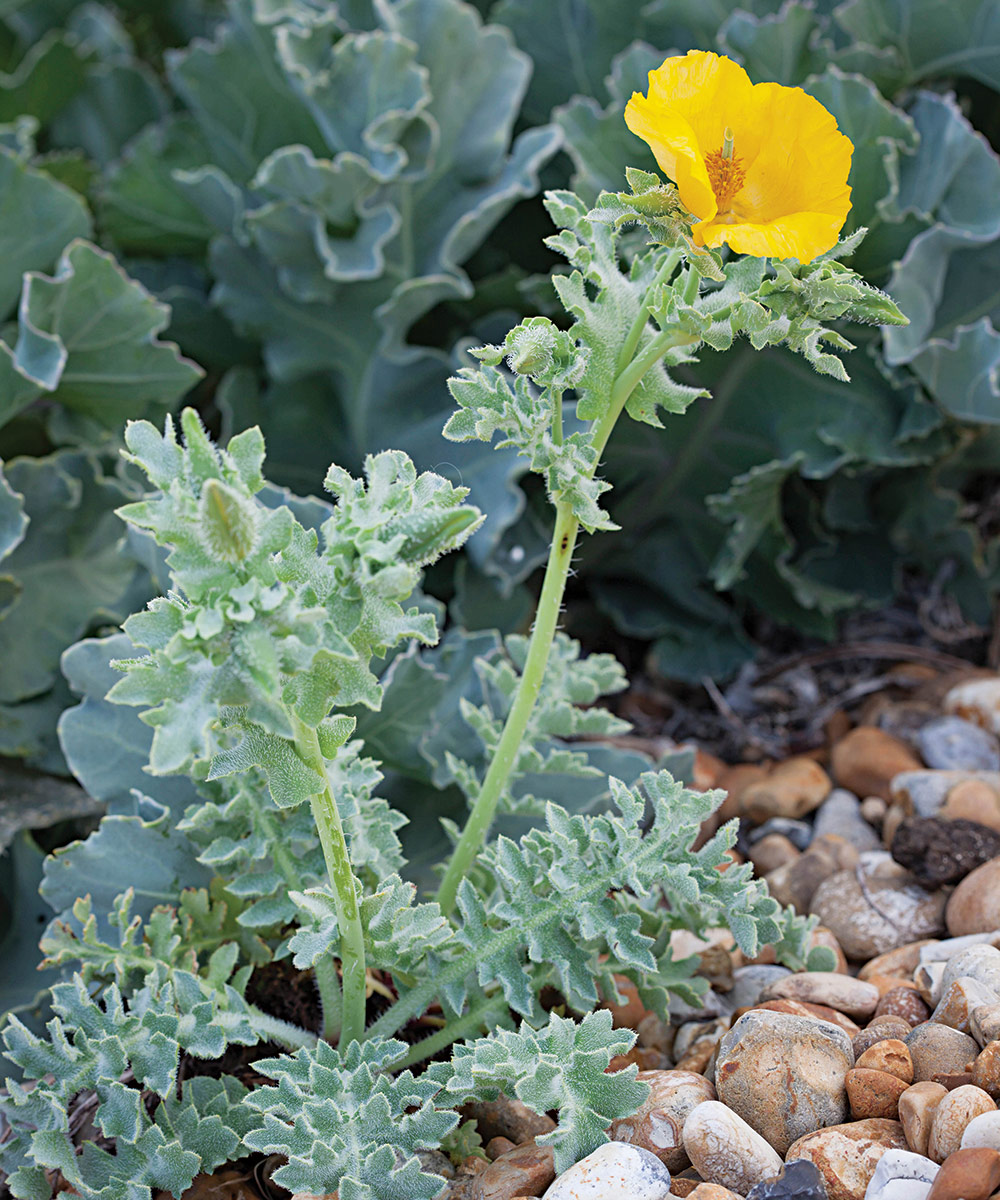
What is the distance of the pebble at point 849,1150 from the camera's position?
1075 millimetres

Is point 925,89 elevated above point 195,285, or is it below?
above

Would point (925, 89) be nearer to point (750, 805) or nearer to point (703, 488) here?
point (703, 488)

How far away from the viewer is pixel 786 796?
202 centimetres

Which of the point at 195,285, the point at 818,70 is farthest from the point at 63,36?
the point at 818,70

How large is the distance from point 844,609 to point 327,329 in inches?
49.1

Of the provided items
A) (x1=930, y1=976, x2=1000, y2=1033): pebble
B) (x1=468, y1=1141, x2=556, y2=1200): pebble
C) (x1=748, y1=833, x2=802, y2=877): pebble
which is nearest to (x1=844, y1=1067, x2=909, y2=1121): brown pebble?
(x1=930, y1=976, x2=1000, y2=1033): pebble

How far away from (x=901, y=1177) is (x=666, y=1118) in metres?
0.25

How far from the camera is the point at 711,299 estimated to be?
1133 millimetres

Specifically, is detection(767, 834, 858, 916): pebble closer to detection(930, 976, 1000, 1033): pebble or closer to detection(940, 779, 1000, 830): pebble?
detection(940, 779, 1000, 830): pebble

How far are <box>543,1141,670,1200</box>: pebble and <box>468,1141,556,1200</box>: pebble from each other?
7cm

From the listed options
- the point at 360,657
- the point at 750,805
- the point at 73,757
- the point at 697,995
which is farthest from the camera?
the point at 750,805

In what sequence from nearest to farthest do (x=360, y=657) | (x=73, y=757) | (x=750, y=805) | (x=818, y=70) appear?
(x=360, y=657), (x=73, y=757), (x=750, y=805), (x=818, y=70)

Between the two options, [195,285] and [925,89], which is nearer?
[925,89]

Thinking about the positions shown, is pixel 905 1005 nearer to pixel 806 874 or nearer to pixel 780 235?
pixel 806 874
